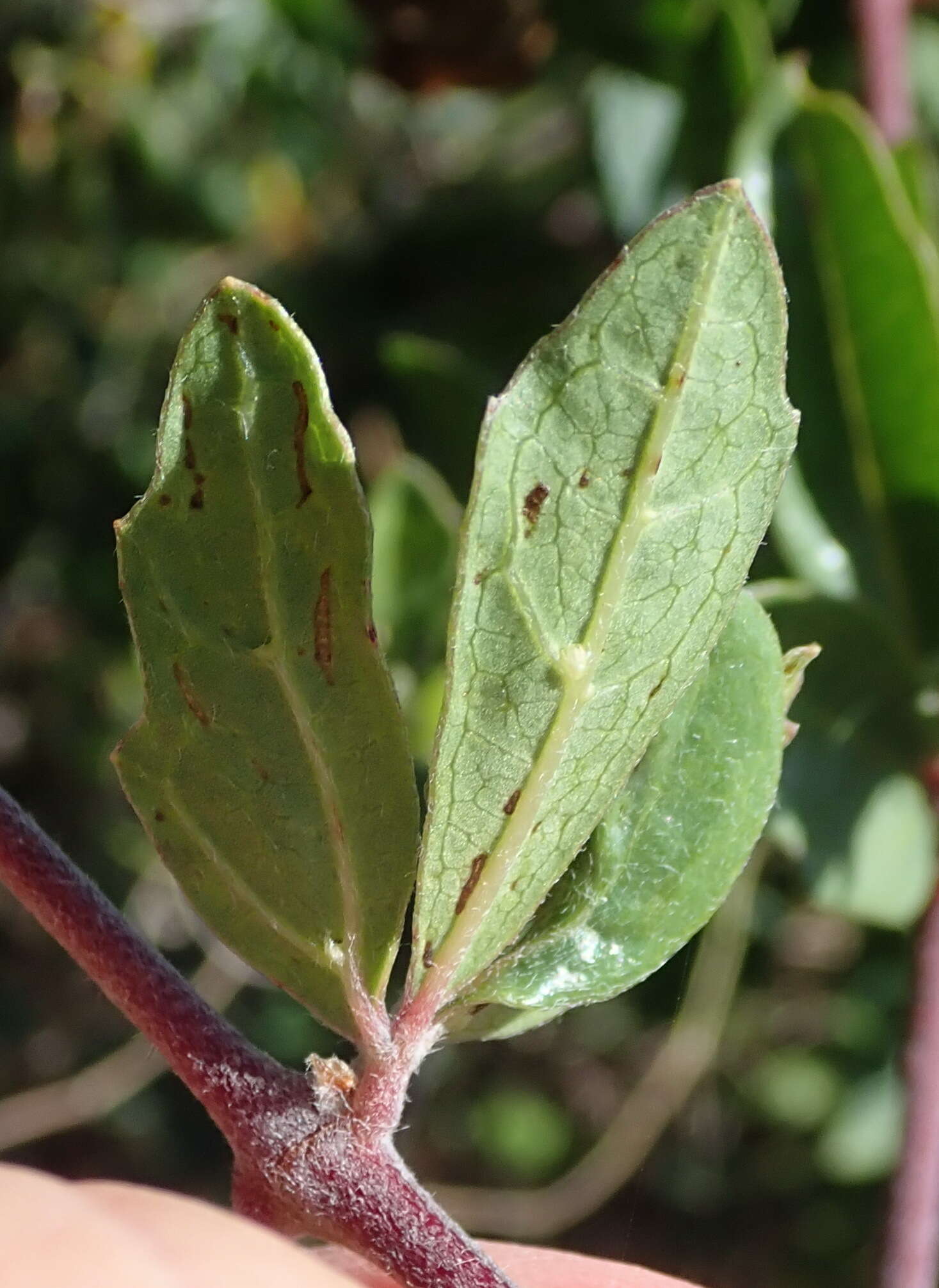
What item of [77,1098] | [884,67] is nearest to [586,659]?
[884,67]

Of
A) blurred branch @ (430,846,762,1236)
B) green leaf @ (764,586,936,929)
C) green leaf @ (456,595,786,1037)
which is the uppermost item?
green leaf @ (456,595,786,1037)

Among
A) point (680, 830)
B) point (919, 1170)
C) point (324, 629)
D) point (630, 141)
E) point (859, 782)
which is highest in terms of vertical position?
point (630, 141)

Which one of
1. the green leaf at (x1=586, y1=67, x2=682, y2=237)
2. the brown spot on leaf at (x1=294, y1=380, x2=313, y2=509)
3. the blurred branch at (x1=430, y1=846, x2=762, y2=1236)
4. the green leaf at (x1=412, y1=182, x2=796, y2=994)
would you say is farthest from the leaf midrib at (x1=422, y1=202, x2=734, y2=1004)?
the blurred branch at (x1=430, y1=846, x2=762, y2=1236)

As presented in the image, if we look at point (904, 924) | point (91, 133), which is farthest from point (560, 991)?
point (91, 133)

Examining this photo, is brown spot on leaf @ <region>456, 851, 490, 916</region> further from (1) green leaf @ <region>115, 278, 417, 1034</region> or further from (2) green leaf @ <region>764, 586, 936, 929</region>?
(2) green leaf @ <region>764, 586, 936, 929</region>

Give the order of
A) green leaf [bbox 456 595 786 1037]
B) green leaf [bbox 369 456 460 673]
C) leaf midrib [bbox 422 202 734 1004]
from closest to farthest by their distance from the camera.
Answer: leaf midrib [bbox 422 202 734 1004], green leaf [bbox 456 595 786 1037], green leaf [bbox 369 456 460 673]

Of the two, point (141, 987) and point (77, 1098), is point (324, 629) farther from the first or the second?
point (77, 1098)

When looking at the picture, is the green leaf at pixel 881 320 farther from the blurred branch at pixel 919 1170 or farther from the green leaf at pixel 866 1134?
the green leaf at pixel 866 1134
